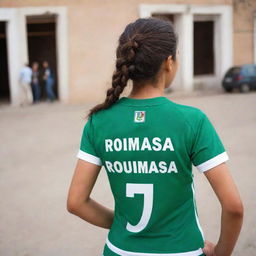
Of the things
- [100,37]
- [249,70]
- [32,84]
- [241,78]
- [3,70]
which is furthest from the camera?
[3,70]

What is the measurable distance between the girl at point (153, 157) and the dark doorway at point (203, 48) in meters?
22.1

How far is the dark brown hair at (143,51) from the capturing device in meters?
2.35

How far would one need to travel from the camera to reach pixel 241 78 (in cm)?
2222

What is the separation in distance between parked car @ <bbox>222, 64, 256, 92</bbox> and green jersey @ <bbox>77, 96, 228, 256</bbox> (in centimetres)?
2044

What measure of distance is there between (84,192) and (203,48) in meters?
22.7

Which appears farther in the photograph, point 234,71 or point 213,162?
point 234,71

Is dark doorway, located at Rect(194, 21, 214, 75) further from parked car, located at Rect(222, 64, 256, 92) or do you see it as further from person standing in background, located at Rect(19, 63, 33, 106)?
person standing in background, located at Rect(19, 63, 33, 106)

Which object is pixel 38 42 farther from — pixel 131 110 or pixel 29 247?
pixel 131 110

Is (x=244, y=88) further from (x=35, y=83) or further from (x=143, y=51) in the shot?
(x=143, y=51)

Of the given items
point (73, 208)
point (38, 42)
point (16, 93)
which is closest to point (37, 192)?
point (73, 208)

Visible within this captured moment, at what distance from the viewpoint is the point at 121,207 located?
242 centimetres

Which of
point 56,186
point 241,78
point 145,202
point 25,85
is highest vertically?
point 145,202

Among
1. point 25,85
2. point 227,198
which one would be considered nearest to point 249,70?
point 25,85

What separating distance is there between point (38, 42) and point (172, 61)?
69.3 ft
